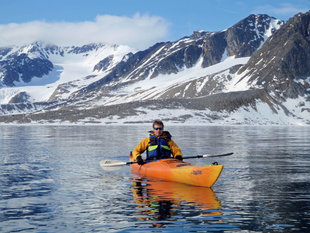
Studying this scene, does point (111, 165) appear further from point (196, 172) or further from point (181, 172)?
point (196, 172)

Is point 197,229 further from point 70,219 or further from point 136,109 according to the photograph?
point 136,109

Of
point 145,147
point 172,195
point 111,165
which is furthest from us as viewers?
point 111,165

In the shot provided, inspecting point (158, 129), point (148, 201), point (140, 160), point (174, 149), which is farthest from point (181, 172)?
point (148, 201)

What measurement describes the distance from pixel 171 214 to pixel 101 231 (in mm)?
2387

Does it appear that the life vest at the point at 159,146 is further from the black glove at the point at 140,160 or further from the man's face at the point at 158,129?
the black glove at the point at 140,160

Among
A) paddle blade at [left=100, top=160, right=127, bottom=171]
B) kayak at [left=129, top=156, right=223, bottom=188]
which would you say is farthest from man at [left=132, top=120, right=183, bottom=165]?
paddle blade at [left=100, top=160, right=127, bottom=171]

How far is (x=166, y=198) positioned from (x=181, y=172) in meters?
2.94

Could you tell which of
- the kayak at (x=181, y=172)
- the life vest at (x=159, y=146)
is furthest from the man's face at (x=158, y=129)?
the kayak at (x=181, y=172)

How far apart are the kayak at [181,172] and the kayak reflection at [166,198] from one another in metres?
0.24

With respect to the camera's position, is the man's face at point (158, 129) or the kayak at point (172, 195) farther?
the man's face at point (158, 129)

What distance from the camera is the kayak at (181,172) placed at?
637 inches

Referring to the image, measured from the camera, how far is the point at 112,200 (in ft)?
46.6

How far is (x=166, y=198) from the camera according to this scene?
14414mm

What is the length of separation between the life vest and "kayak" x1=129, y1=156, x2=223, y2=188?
1.21ft
